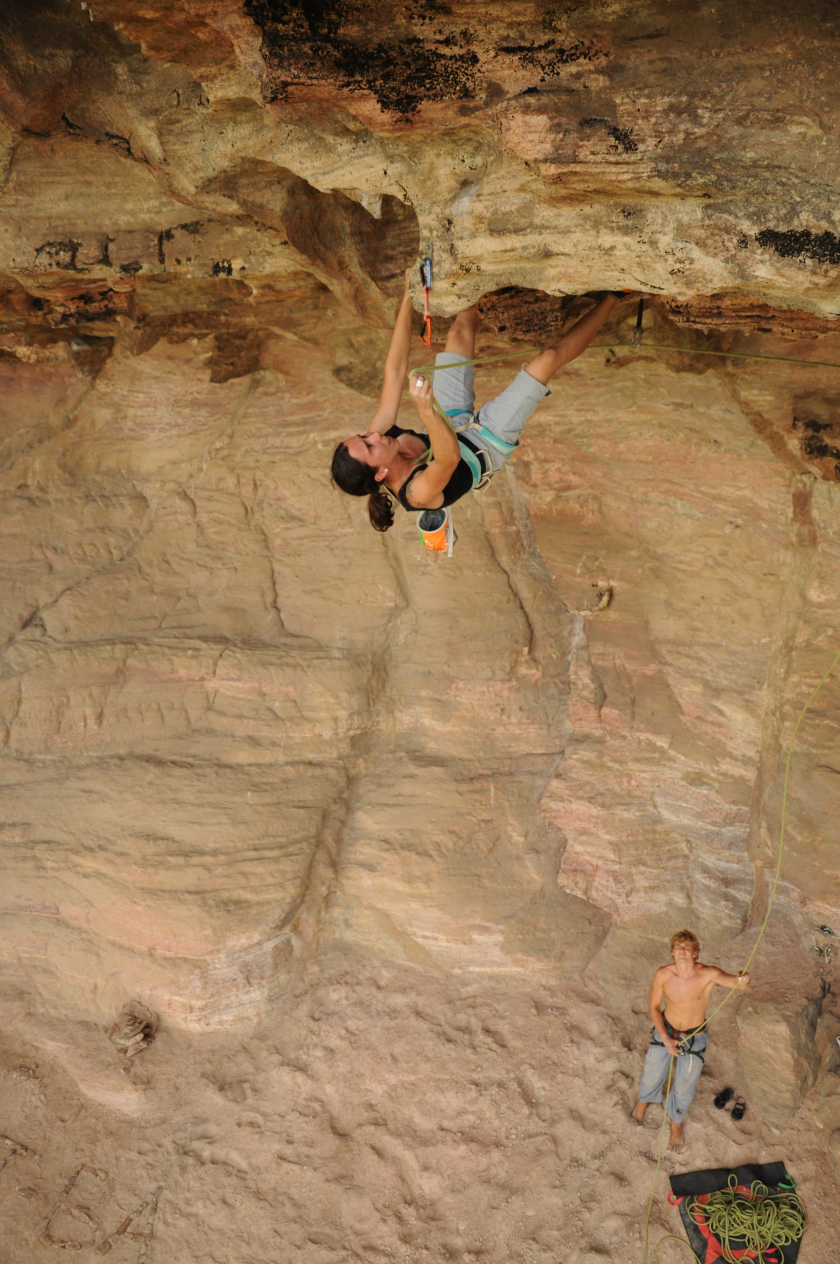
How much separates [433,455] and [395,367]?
2.11ft

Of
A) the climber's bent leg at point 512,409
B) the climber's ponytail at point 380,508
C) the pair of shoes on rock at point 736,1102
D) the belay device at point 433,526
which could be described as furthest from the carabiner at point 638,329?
the pair of shoes on rock at point 736,1102

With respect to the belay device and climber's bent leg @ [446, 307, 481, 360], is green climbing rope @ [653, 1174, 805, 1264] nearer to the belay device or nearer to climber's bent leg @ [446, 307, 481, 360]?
the belay device

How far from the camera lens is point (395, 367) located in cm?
372

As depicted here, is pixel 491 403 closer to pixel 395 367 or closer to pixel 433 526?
pixel 395 367

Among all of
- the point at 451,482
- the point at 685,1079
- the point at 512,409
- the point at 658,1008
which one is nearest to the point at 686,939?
the point at 658,1008

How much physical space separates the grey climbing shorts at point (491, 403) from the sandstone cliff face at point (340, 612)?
1.11 ft

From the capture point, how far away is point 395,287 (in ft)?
13.9

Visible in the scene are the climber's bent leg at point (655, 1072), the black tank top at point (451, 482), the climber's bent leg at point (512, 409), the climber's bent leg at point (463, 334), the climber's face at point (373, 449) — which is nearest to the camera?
the climber's face at point (373, 449)

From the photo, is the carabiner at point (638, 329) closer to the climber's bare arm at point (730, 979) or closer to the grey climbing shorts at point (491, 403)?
the grey climbing shorts at point (491, 403)

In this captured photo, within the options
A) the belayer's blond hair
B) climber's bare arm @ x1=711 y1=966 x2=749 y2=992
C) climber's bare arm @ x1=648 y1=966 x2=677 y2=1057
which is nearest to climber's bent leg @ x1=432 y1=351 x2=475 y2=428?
the belayer's blond hair

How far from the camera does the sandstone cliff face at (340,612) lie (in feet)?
13.4

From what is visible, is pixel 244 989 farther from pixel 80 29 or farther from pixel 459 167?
→ pixel 80 29

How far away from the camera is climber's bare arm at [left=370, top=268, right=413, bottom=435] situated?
11.8 feet

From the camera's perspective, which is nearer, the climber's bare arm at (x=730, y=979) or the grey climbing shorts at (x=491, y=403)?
the grey climbing shorts at (x=491, y=403)
